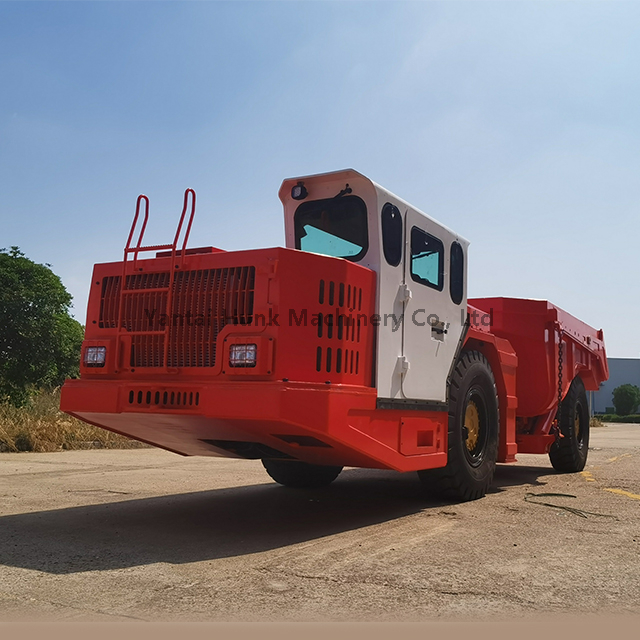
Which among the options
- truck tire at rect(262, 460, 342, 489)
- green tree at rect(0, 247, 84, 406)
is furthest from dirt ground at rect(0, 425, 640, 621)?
green tree at rect(0, 247, 84, 406)

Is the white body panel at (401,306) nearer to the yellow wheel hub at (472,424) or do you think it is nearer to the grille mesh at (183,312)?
the yellow wheel hub at (472,424)

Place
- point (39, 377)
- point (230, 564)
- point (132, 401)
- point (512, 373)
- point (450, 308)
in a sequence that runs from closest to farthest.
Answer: point (230, 564) → point (132, 401) → point (450, 308) → point (512, 373) → point (39, 377)

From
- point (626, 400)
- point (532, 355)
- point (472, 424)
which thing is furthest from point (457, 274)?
point (626, 400)

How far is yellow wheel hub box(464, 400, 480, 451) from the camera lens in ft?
22.6

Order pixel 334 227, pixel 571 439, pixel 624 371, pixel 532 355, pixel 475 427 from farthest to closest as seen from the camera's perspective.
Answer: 1. pixel 624 371
2. pixel 571 439
3. pixel 532 355
4. pixel 475 427
5. pixel 334 227

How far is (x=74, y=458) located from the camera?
11266mm

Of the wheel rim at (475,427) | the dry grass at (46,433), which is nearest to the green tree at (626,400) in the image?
the dry grass at (46,433)

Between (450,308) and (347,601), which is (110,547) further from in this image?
(450,308)

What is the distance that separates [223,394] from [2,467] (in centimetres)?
640

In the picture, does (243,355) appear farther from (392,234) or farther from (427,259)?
(427,259)

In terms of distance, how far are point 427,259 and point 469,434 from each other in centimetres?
187

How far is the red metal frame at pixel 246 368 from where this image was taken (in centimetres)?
469

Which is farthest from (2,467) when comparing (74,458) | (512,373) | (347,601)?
(347,601)

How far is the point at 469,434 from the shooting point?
692 cm
